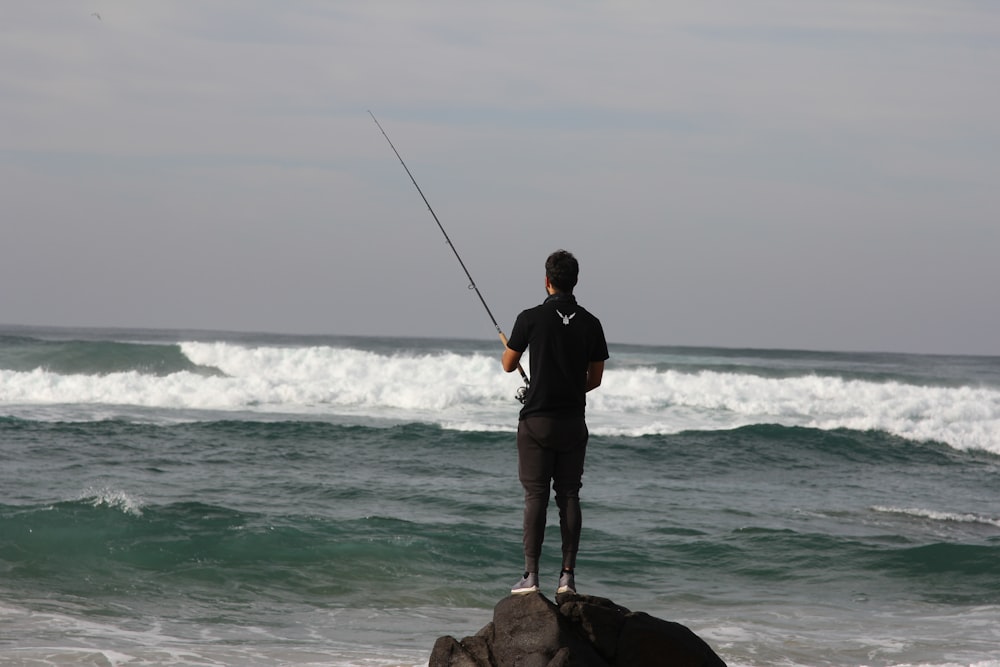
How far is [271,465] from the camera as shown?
1420cm

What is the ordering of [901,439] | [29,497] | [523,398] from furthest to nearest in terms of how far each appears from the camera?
[901,439], [29,497], [523,398]

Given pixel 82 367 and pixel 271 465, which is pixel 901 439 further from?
pixel 82 367

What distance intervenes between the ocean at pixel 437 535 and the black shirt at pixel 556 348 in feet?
8.41

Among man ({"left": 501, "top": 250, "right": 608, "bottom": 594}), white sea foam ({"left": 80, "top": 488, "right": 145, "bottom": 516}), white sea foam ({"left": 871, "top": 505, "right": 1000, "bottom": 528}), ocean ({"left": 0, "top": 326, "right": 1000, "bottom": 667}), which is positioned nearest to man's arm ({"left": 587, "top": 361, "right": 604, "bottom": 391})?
man ({"left": 501, "top": 250, "right": 608, "bottom": 594})

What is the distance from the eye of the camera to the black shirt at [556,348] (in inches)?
183

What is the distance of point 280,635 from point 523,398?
3.36 metres

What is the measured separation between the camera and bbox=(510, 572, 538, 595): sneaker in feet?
16.0

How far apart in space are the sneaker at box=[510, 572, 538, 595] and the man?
0.25 feet

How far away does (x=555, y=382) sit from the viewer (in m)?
4.68

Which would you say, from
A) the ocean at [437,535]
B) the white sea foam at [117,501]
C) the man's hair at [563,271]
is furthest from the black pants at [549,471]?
the white sea foam at [117,501]

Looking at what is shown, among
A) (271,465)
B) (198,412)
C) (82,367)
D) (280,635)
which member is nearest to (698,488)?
(271,465)

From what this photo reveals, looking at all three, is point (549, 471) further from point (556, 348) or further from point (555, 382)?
point (556, 348)

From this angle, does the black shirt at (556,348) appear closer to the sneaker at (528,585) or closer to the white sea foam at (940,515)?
the sneaker at (528,585)

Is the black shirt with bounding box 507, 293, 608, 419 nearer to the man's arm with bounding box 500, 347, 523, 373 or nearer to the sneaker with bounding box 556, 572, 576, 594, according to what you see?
the man's arm with bounding box 500, 347, 523, 373
